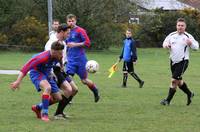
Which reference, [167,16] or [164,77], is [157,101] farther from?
[167,16]

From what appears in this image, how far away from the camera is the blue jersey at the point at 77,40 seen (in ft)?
41.4

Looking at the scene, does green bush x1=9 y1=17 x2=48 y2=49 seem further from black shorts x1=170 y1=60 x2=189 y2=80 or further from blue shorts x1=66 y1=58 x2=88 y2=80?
black shorts x1=170 y1=60 x2=189 y2=80

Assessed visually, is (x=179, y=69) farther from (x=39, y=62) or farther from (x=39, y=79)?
(x=39, y=62)

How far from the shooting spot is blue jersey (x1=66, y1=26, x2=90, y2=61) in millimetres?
12617

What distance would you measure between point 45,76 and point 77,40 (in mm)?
2863

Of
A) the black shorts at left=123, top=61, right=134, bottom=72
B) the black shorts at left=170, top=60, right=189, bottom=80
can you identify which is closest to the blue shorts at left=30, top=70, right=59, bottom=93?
the black shorts at left=170, top=60, right=189, bottom=80

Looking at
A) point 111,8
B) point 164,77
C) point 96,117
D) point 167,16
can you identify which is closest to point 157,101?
point 96,117

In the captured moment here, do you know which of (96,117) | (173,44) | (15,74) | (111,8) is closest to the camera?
(96,117)

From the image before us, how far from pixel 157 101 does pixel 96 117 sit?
335cm

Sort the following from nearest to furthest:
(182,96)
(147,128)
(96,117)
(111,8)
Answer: (147,128) < (96,117) < (182,96) < (111,8)

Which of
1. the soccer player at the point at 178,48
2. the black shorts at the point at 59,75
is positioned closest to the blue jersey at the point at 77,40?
the soccer player at the point at 178,48

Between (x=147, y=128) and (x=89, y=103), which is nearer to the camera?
(x=147, y=128)

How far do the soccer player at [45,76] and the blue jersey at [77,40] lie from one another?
2442 millimetres

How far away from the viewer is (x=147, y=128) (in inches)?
361
